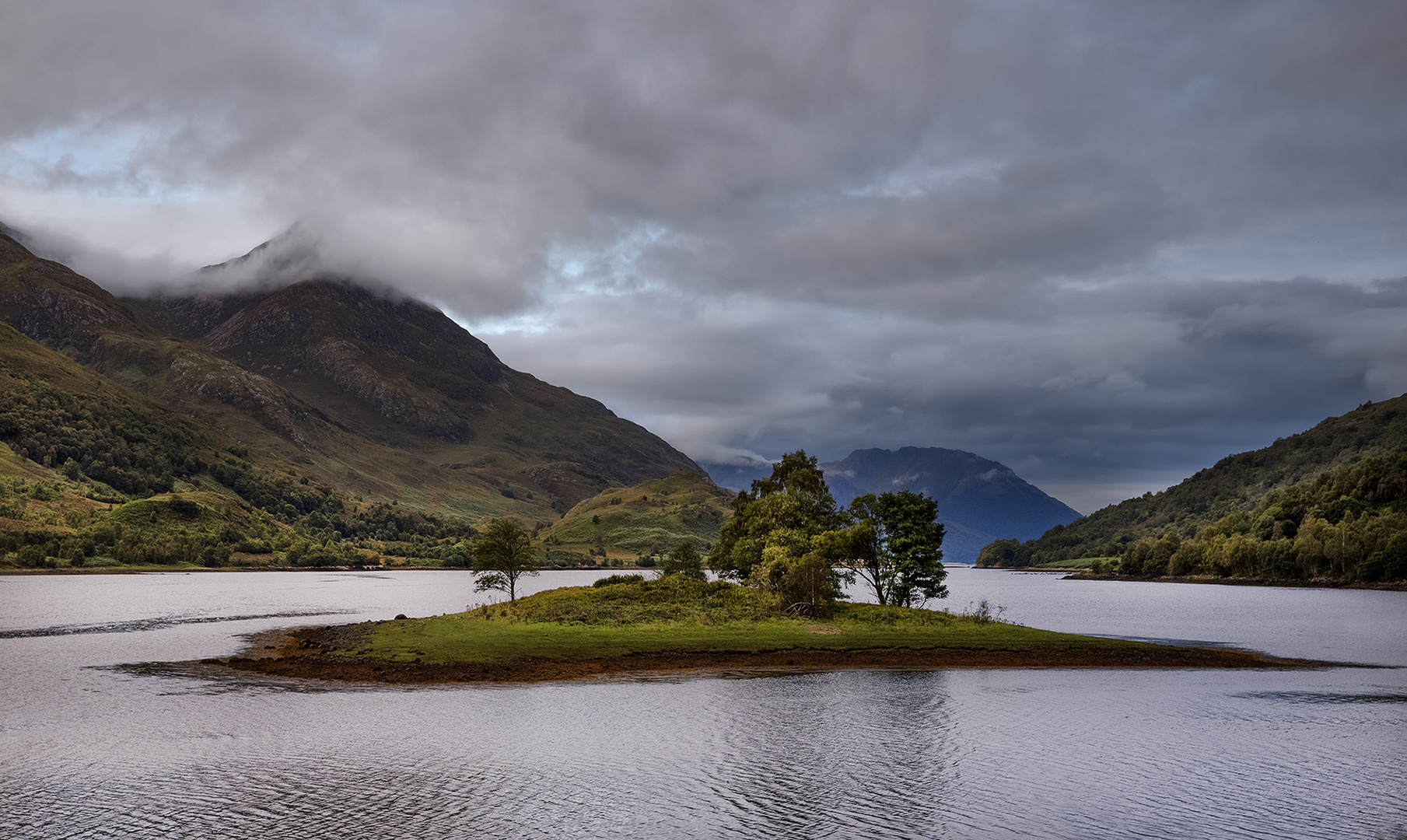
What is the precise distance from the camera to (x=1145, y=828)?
1121 inches

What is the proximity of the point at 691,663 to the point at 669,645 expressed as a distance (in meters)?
5.88

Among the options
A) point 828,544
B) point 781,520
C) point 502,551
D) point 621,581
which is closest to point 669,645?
point 828,544

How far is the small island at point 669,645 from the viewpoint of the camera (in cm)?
6712

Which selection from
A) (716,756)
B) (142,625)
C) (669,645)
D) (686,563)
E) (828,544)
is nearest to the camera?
(716,756)

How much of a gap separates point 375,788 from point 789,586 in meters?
62.6

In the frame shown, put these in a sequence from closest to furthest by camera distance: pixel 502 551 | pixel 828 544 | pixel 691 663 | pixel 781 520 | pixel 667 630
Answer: pixel 691 663 → pixel 667 630 → pixel 828 544 → pixel 781 520 → pixel 502 551

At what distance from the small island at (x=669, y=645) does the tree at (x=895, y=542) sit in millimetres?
6163

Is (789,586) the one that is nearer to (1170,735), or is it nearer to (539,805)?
(1170,735)

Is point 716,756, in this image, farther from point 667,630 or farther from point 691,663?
point 667,630

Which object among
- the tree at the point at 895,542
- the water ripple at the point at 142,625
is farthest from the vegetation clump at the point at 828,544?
the water ripple at the point at 142,625

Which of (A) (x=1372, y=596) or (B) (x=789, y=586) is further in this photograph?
(A) (x=1372, y=596)

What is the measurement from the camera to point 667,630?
8238cm

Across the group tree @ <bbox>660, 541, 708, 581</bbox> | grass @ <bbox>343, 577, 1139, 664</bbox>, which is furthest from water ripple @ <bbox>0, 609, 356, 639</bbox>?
tree @ <bbox>660, 541, 708, 581</bbox>

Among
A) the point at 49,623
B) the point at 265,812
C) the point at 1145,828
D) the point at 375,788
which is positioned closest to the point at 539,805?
the point at 375,788
